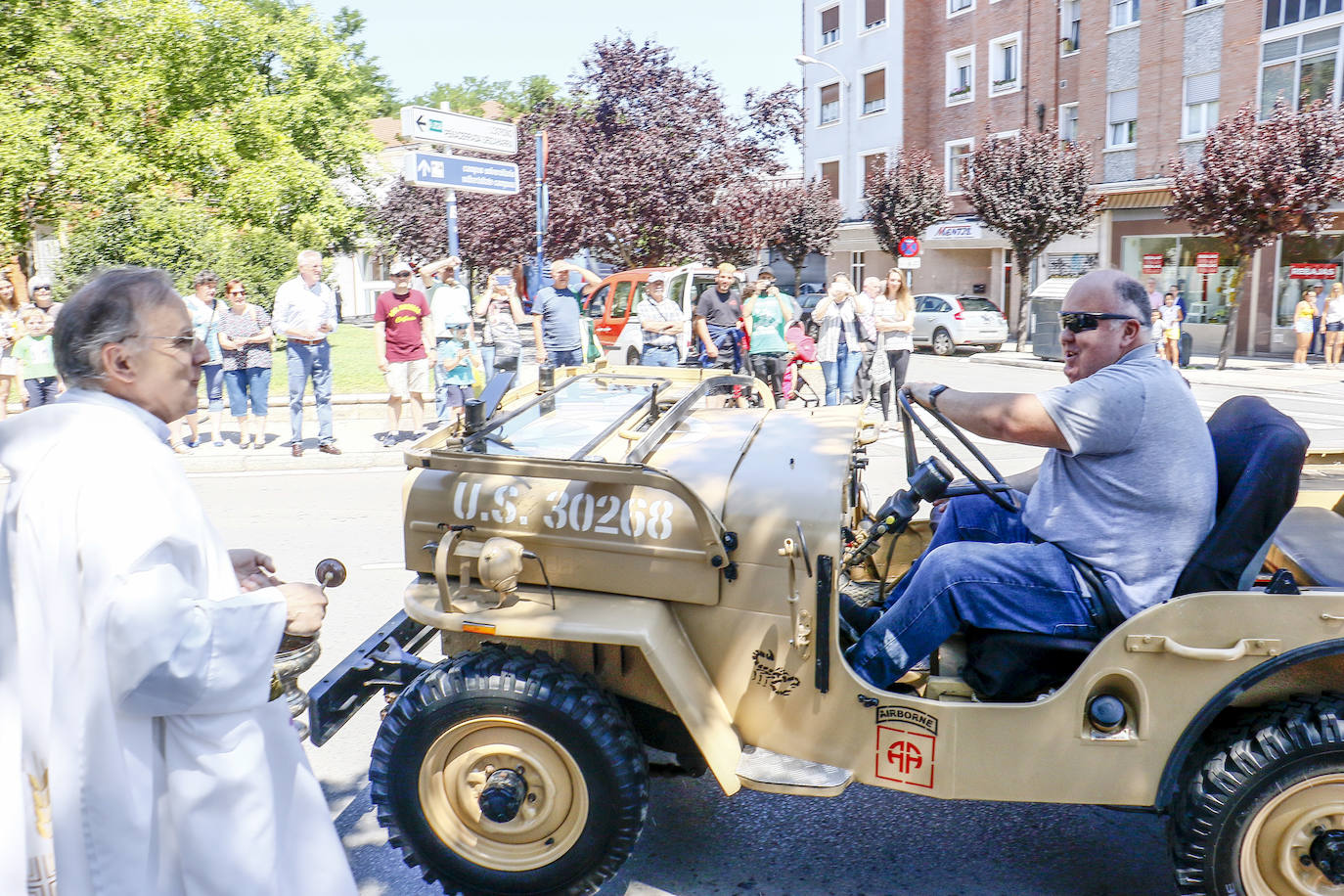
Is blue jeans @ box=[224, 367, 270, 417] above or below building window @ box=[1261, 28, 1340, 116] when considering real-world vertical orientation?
below

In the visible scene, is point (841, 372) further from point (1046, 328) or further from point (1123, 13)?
point (1123, 13)

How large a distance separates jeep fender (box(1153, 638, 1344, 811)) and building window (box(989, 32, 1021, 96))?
1283 inches

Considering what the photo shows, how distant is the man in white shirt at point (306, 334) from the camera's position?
10.0 m

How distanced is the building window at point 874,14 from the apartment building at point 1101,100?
0.28ft

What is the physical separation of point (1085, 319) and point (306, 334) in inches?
331

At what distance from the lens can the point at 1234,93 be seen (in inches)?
964

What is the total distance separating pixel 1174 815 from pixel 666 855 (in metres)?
1.49

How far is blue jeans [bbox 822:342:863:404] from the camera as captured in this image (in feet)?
39.1

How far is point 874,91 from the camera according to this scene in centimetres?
3809

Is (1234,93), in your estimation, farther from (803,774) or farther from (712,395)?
(803,774)

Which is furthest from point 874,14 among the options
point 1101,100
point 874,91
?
point 1101,100

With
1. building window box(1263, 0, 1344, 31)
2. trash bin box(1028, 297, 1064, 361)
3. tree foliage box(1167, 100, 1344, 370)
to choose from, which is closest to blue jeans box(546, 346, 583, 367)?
trash bin box(1028, 297, 1064, 361)

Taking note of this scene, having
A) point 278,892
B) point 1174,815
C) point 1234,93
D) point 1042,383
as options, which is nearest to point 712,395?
point 1174,815

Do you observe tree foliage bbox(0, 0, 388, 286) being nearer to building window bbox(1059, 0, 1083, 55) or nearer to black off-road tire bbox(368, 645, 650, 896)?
black off-road tire bbox(368, 645, 650, 896)
